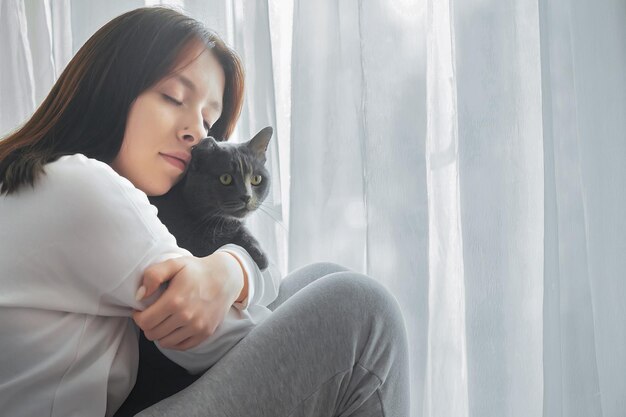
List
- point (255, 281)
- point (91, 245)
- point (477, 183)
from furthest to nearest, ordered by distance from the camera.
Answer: point (477, 183), point (255, 281), point (91, 245)

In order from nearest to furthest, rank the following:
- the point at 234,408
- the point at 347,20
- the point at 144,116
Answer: the point at 234,408 → the point at 144,116 → the point at 347,20

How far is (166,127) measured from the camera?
104 cm

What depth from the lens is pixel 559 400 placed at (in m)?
1.34

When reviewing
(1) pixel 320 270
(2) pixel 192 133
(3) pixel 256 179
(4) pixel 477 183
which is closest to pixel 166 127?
(2) pixel 192 133

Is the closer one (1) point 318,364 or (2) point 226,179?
(1) point 318,364

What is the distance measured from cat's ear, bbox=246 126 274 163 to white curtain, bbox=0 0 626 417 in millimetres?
255

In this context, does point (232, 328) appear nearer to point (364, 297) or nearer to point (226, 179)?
point (364, 297)

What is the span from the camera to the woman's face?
101cm

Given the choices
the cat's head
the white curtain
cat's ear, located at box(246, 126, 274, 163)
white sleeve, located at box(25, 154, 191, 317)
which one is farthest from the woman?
the white curtain

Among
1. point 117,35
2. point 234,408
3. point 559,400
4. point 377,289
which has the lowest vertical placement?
point 559,400

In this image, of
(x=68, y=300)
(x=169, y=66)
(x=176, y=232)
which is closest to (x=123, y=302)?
(x=68, y=300)

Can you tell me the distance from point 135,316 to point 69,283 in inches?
3.7

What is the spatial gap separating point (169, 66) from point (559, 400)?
1.09m

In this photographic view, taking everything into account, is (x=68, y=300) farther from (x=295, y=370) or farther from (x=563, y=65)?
(x=563, y=65)
